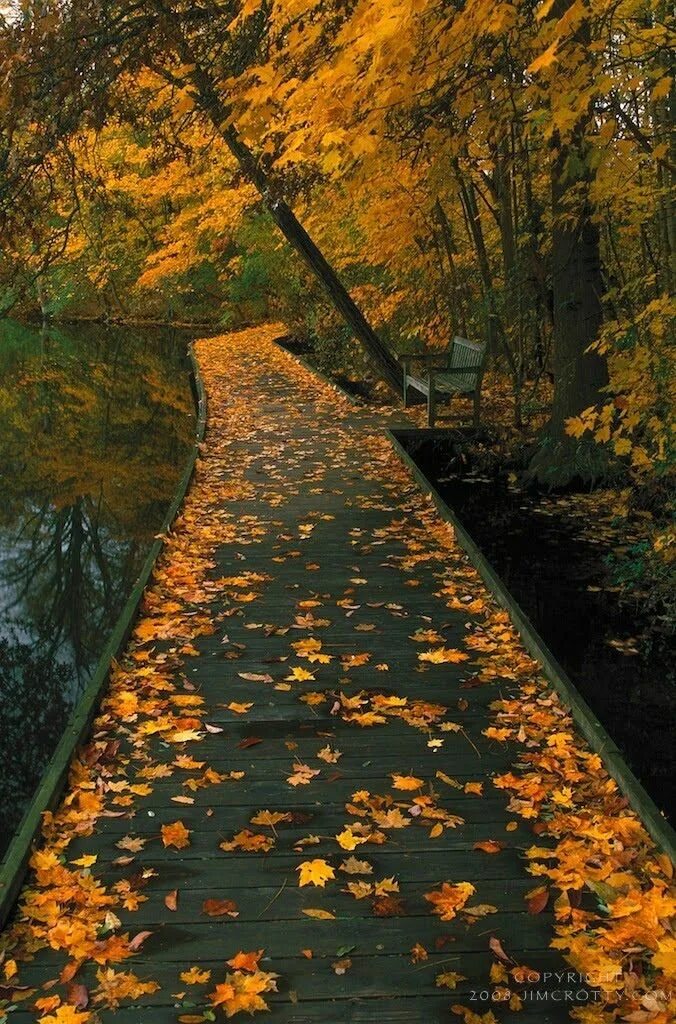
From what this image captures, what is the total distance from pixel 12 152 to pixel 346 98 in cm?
265

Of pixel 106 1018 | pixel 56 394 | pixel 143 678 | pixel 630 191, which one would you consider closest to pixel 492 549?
pixel 630 191

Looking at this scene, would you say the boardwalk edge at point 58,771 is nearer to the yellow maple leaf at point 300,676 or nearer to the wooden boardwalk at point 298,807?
the wooden boardwalk at point 298,807

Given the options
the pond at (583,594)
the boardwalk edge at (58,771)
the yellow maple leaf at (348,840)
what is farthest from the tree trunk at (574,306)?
the yellow maple leaf at (348,840)

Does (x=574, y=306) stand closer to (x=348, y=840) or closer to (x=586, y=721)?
(x=586, y=721)

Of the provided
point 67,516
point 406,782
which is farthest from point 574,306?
point 406,782

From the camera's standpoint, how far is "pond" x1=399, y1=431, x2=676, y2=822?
5387mm

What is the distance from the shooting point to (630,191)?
8109mm

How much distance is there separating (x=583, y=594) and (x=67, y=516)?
6.87 meters

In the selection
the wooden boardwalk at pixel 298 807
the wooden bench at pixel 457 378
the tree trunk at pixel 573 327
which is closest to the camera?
the wooden boardwalk at pixel 298 807

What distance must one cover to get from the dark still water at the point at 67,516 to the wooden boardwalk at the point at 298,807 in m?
1.38

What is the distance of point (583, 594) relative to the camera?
7.39 metres

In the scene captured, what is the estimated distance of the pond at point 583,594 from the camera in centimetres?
539

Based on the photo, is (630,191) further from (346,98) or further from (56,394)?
(56,394)

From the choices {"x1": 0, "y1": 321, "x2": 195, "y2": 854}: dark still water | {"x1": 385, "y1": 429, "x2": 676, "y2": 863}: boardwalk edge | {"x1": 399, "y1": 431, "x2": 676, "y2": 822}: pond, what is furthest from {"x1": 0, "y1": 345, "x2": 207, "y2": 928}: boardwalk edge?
{"x1": 399, "y1": 431, "x2": 676, "y2": 822}: pond
